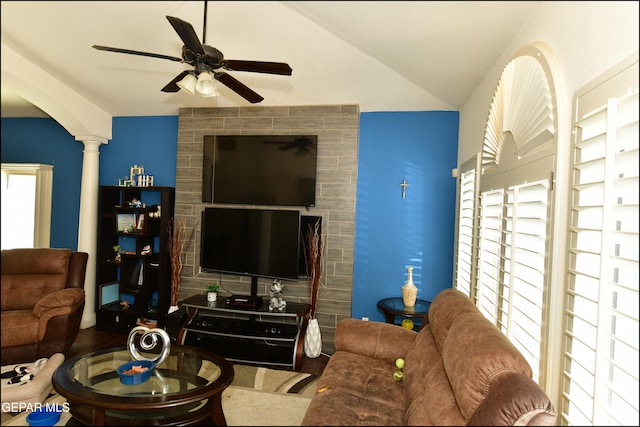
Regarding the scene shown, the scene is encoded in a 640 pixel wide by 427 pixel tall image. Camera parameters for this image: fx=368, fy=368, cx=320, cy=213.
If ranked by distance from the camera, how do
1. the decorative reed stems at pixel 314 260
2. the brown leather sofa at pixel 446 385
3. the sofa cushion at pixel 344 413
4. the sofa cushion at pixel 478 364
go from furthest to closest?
1. the decorative reed stems at pixel 314 260
2. the sofa cushion at pixel 478 364
3. the brown leather sofa at pixel 446 385
4. the sofa cushion at pixel 344 413

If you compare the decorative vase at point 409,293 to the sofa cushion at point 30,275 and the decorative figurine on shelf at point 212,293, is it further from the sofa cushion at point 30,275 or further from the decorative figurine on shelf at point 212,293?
the sofa cushion at point 30,275

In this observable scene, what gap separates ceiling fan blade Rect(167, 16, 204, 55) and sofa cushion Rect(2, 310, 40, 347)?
2.33ft

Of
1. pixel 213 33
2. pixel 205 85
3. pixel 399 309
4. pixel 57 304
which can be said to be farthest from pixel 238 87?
pixel 399 309

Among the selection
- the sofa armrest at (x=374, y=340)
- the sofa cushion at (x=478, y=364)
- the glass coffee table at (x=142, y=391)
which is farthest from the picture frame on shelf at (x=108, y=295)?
the sofa armrest at (x=374, y=340)

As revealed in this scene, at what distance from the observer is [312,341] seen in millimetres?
3174

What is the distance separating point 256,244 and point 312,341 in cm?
98

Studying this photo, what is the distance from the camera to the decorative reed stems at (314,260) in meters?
3.29

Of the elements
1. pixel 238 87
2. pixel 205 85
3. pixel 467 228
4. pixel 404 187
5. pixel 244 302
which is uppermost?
pixel 238 87

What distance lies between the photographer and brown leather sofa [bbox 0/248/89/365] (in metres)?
0.74

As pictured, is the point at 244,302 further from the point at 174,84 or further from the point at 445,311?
the point at 174,84

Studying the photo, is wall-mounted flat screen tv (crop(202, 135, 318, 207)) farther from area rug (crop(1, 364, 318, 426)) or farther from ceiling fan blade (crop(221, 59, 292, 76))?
area rug (crop(1, 364, 318, 426))

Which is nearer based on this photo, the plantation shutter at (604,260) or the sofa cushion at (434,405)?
the plantation shutter at (604,260)

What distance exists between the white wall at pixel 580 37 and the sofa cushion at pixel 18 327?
4.03 feet

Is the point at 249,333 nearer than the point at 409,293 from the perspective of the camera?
Yes
